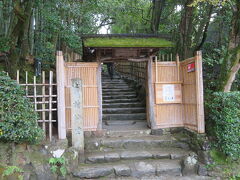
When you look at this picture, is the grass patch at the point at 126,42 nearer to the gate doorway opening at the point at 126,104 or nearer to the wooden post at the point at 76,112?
the gate doorway opening at the point at 126,104

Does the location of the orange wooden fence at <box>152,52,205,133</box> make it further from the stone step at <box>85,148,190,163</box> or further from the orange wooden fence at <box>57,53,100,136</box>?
the orange wooden fence at <box>57,53,100,136</box>

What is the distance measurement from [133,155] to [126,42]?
118 inches

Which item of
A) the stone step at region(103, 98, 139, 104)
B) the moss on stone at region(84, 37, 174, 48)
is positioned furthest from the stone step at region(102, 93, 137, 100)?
the moss on stone at region(84, 37, 174, 48)

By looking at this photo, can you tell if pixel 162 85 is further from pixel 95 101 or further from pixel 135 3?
pixel 135 3

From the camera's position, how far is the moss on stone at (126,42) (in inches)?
194

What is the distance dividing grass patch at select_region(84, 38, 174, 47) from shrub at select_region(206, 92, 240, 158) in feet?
6.72

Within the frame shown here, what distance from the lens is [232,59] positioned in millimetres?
4477

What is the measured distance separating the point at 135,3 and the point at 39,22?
536 cm

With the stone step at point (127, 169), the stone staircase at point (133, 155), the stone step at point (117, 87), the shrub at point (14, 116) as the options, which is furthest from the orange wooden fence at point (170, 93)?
the stone step at point (117, 87)

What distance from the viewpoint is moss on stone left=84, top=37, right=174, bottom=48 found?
194 inches

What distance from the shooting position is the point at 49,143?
4148 millimetres

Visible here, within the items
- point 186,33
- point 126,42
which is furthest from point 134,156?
point 186,33

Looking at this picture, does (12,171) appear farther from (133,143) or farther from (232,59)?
(232,59)

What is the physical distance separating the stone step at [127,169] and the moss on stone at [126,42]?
301 cm
